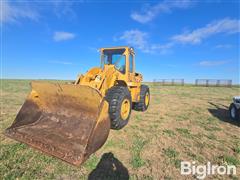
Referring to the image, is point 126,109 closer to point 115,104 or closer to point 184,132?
point 115,104

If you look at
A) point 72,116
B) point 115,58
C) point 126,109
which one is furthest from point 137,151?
point 115,58

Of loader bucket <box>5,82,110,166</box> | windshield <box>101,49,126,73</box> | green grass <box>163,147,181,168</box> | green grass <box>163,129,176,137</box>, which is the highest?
windshield <box>101,49,126,73</box>

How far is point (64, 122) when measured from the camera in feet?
12.0

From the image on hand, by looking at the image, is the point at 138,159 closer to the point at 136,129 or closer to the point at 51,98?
the point at 136,129

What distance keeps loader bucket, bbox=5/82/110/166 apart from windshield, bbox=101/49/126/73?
235 centimetres

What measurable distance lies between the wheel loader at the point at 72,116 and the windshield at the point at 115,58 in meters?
0.67

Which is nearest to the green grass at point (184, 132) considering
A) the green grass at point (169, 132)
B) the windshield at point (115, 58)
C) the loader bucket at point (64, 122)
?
the green grass at point (169, 132)

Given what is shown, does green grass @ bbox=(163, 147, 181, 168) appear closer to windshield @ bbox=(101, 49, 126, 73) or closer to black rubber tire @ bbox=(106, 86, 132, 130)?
black rubber tire @ bbox=(106, 86, 132, 130)

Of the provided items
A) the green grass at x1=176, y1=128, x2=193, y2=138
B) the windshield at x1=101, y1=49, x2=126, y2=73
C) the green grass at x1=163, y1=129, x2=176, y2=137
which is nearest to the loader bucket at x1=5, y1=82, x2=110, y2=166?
the green grass at x1=163, y1=129, x2=176, y2=137

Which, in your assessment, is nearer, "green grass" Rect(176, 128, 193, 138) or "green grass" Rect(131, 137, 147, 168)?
"green grass" Rect(131, 137, 147, 168)

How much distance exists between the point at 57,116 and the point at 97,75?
165 centimetres

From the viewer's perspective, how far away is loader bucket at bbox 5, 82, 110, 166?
2.77 m

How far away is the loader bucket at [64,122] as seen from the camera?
9.08 feet

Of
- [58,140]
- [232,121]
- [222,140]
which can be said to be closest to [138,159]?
[58,140]
